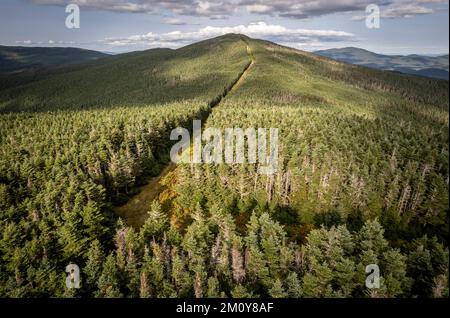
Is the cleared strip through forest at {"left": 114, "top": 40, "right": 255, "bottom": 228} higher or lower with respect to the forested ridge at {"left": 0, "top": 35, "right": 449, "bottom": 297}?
lower

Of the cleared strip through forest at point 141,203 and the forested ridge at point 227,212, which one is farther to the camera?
the cleared strip through forest at point 141,203

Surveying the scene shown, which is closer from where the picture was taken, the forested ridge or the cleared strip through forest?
the forested ridge

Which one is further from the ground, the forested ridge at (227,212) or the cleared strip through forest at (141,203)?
the forested ridge at (227,212)

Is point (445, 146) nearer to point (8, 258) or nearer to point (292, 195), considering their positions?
point (292, 195)

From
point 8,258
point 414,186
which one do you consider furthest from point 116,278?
point 414,186

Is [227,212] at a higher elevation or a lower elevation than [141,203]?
higher

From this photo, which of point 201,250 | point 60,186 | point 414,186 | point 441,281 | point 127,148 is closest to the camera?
point 441,281

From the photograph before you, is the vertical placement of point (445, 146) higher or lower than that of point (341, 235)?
higher

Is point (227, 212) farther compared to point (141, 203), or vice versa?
point (141, 203)
